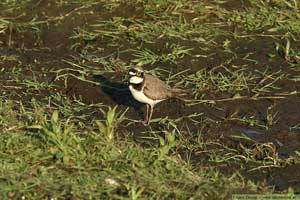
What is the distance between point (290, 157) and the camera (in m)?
8.74

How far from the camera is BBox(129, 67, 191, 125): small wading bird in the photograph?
9766 mm

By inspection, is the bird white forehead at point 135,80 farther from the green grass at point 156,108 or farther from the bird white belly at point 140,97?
the green grass at point 156,108

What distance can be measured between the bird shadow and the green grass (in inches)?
0.9

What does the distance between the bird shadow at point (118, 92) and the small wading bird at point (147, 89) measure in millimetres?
520

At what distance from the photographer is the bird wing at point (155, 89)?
32.0ft

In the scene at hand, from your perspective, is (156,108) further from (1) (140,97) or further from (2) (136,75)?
(2) (136,75)

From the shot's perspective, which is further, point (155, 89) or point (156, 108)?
point (156, 108)

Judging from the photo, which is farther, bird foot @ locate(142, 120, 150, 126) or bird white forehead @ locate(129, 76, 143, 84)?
bird white forehead @ locate(129, 76, 143, 84)

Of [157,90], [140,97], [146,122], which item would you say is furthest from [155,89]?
[146,122]

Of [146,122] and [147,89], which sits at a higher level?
[147,89]

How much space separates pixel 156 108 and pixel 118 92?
2.15 ft

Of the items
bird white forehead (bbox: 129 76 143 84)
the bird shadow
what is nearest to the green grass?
the bird shadow

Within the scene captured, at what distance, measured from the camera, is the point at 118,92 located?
420 inches

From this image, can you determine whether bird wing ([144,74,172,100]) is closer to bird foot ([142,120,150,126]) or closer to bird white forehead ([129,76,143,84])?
bird white forehead ([129,76,143,84])
